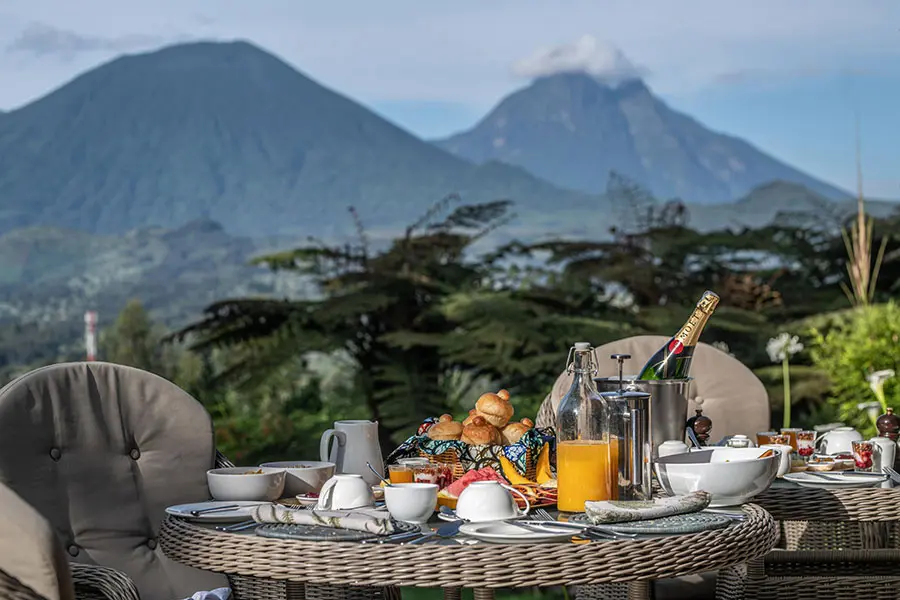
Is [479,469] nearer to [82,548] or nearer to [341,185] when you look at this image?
[82,548]

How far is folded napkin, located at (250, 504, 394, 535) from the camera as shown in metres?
1.31

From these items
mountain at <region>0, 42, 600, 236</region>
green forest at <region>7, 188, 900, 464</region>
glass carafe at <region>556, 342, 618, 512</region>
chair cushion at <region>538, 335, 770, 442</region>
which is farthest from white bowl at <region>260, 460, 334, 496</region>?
mountain at <region>0, 42, 600, 236</region>

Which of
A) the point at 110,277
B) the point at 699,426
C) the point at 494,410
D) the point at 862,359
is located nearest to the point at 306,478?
the point at 494,410

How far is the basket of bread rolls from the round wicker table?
1.20ft

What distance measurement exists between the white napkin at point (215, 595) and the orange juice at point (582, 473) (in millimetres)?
504

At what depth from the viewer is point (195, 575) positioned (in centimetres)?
176

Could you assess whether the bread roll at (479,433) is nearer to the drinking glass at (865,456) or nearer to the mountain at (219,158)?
the drinking glass at (865,456)

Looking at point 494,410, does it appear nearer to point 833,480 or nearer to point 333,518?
point 333,518

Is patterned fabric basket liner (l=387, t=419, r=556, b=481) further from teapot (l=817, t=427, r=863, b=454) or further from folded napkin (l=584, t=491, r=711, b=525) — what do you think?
teapot (l=817, t=427, r=863, b=454)

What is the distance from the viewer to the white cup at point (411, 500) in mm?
1363

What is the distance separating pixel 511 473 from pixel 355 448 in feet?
0.79

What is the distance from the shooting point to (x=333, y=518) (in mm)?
1352

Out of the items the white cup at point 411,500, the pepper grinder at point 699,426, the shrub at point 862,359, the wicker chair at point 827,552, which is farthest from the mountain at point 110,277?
the white cup at point 411,500

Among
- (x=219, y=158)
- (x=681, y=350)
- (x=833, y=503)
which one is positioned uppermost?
(x=219, y=158)
